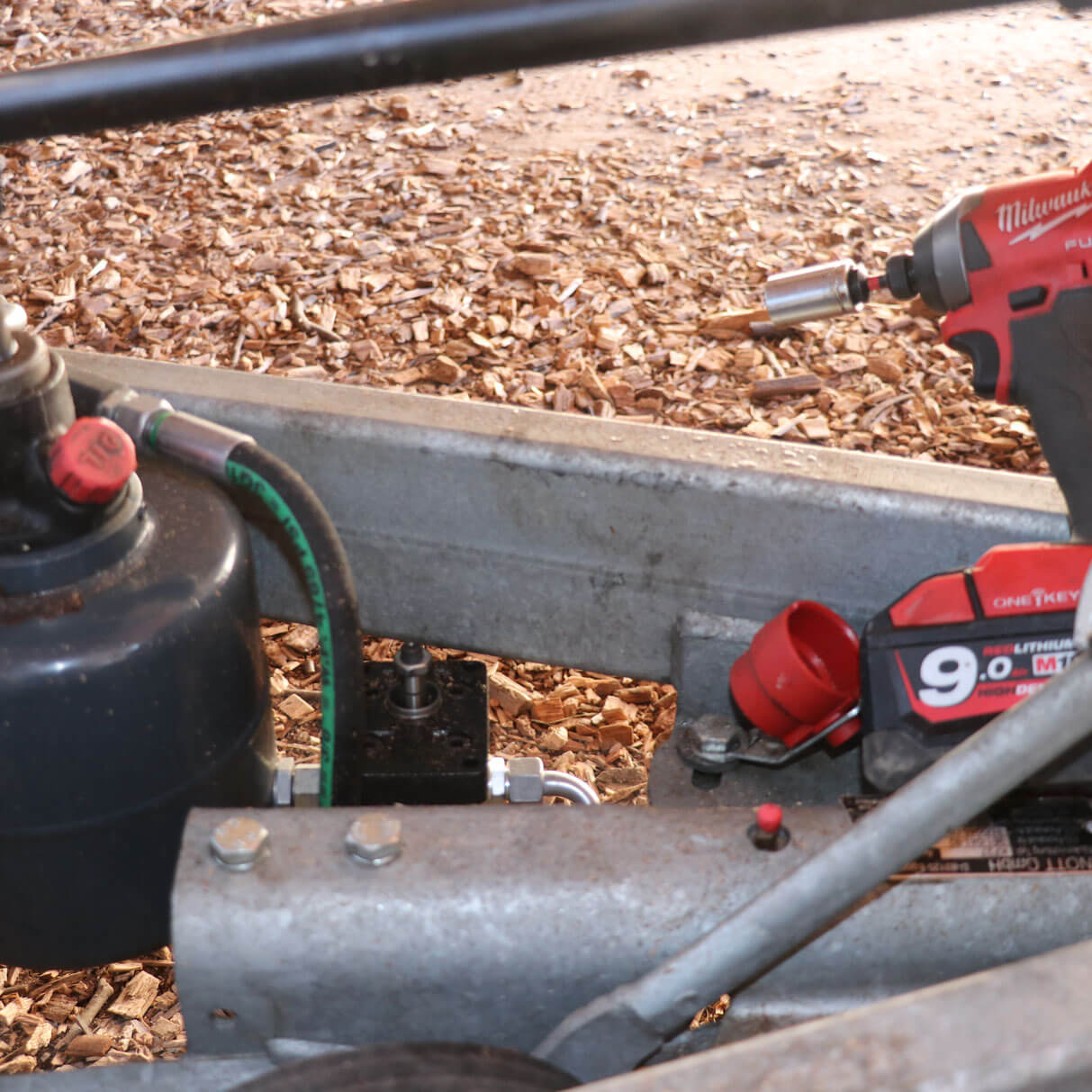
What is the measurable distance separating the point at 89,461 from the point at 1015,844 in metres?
0.79

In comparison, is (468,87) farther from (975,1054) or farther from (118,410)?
(975,1054)

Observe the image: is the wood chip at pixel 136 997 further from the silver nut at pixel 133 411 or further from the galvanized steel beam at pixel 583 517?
the silver nut at pixel 133 411

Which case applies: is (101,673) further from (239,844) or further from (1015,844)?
(1015,844)

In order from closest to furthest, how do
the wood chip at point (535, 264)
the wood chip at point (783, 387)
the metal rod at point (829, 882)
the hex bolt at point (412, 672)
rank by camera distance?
the metal rod at point (829, 882), the hex bolt at point (412, 672), the wood chip at point (783, 387), the wood chip at point (535, 264)

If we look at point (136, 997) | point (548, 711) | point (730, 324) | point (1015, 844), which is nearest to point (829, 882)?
point (1015, 844)

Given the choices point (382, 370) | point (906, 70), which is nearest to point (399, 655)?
point (382, 370)

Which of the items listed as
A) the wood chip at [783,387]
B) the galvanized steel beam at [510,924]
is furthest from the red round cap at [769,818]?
the wood chip at [783,387]

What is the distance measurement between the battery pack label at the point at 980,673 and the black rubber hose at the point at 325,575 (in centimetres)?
49

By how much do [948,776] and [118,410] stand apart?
788 mm

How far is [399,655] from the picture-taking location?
1.21m

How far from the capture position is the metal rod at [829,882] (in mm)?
690

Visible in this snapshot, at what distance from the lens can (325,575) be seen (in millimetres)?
1012

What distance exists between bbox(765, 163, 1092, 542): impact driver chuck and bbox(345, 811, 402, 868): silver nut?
0.68 m

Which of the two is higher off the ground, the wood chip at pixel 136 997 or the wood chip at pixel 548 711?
the wood chip at pixel 548 711
